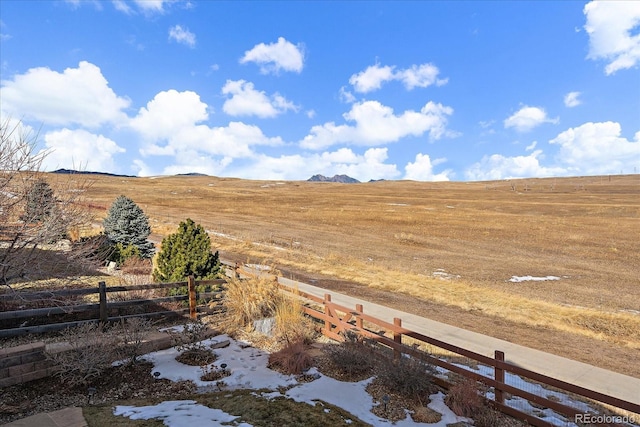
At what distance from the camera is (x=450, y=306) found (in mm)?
14078

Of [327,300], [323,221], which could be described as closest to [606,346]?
[327,300]

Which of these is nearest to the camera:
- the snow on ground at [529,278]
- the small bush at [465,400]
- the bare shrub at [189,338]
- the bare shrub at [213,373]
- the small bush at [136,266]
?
the small bush at [465,400]

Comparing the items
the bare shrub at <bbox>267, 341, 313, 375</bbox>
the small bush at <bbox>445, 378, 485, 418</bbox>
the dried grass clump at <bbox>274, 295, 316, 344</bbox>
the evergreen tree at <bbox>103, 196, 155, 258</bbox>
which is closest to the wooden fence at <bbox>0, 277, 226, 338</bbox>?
the dried grass clump at <bbox>274, 295, 316, 344</bbox>

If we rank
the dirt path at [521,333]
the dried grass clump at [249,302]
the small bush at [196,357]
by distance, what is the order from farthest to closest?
1. the dirt path at [521,333]
2. the dried grass clump at [249,302]
3. the small bush at [196,357]

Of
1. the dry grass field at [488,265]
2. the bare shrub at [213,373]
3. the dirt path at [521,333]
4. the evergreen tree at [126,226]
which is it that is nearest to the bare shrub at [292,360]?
the bare shrub at [213,373]

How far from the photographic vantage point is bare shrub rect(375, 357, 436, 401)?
6.23 metres

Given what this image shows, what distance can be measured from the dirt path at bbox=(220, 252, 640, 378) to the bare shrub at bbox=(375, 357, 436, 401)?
224 inches

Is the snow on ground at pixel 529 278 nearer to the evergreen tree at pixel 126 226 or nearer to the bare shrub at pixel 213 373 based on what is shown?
the bare shrub at pixel 213 373

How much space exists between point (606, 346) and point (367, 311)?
7.02m

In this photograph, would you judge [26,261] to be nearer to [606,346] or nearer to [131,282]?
[131,282]

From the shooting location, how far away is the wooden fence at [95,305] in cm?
754

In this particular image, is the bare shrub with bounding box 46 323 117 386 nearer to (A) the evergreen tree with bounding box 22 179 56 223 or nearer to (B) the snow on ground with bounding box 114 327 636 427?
(B) the snow on ground with bounding box 114 327 636 427

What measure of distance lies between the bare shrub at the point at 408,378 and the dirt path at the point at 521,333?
568 cm

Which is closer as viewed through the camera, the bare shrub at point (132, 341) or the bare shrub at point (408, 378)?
the bare shrub at point (408, 378)
